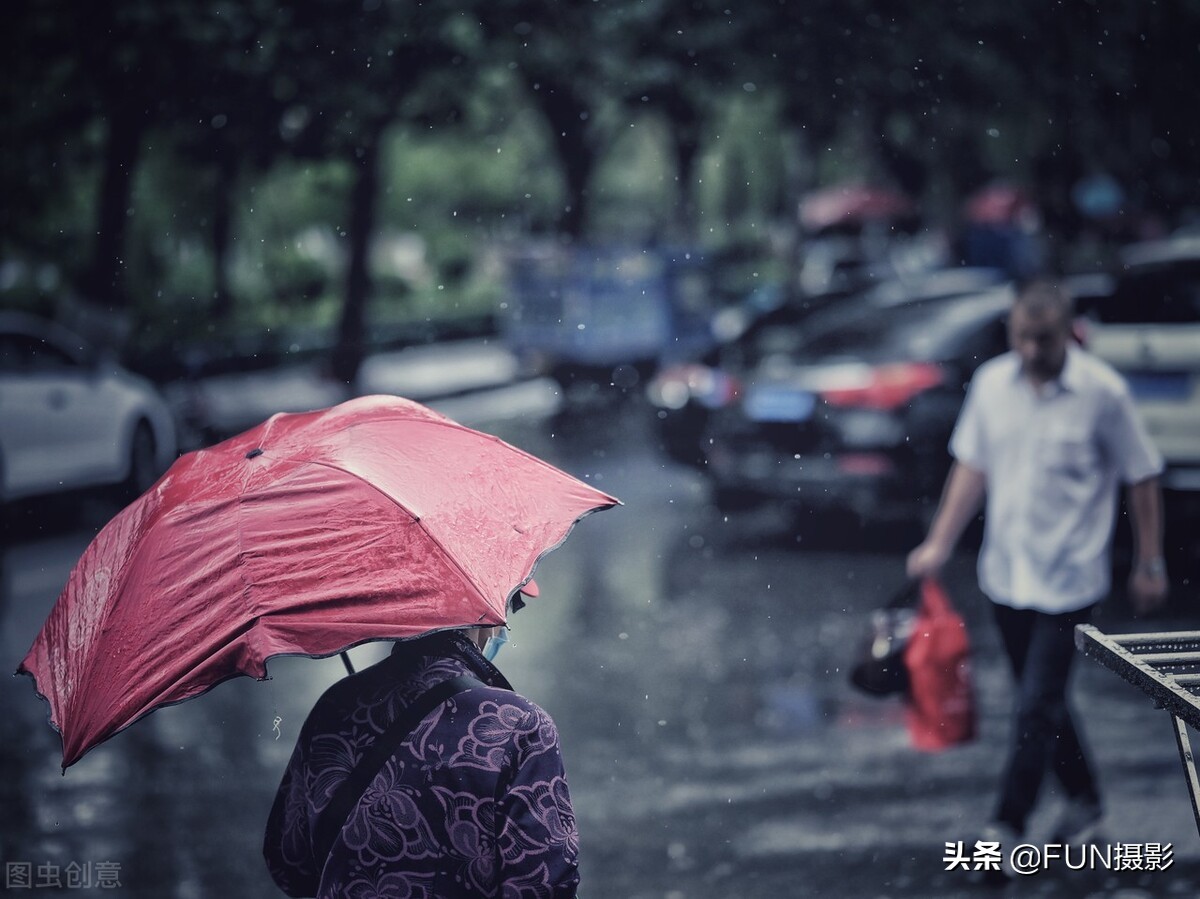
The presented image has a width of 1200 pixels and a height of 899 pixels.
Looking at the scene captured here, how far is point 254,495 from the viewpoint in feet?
7.64

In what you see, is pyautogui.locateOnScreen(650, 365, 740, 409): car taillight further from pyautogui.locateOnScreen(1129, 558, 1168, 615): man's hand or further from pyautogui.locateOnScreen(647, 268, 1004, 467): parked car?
pyautogui.locateOnScreen(1129, 558, 1168, 615): man's hand

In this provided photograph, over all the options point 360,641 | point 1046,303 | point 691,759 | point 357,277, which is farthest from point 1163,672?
point 357,277

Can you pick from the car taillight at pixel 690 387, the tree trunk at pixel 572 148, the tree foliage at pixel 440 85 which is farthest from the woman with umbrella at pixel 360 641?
the tree trunk at pixel 572 148

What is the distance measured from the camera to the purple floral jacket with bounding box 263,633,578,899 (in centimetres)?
215

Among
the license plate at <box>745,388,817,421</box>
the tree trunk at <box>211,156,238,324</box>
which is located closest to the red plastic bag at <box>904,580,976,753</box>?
the license plate at <box>745,388,817,421</box>

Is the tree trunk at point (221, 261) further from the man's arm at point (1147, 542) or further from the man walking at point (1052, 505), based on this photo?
the man's arm at point (1147, 542)

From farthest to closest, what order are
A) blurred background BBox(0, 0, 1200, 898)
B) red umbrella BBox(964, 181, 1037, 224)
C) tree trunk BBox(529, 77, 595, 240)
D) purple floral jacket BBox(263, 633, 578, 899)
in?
red umbrella BBox(964, 181, 1037, 224) < tree trunk BBox(529, 77, 595, 240) < blurred background BBox(0, 0, 1200, 898) < purple floral jacket BBox(263, 633, 578, 899)

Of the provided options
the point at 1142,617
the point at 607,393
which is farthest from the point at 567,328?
the point at 1142,617

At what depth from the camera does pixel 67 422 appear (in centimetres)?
1091

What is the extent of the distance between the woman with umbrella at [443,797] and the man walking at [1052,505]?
259 cm

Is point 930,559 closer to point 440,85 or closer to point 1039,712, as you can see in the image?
point 1039,712

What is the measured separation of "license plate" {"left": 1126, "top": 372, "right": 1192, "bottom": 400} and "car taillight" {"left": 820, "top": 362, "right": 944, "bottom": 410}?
3.78 feet

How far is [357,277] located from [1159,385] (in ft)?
38.0

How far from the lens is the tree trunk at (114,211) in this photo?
1277cm
